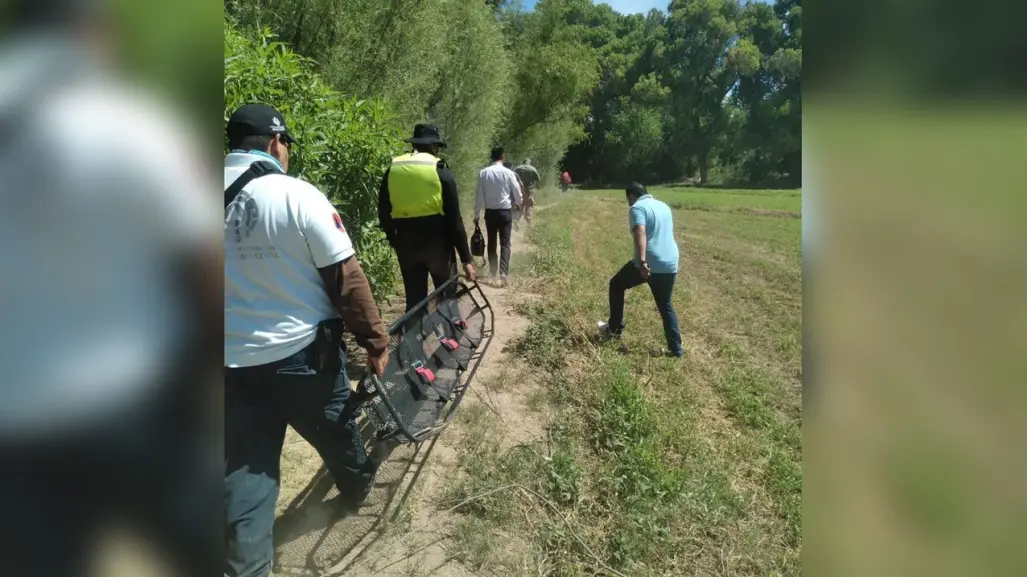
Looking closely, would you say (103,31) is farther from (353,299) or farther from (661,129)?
(661,129)

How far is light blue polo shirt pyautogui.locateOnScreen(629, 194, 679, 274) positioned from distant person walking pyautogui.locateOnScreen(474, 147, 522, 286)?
123 inches

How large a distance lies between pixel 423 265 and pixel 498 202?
3801 millimetres

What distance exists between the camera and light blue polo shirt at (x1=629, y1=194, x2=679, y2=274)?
231 inches

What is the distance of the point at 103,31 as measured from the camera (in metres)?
0.76

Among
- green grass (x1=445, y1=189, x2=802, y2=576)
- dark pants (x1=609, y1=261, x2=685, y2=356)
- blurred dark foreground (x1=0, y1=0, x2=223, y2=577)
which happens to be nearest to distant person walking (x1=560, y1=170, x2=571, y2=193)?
green grass (x1=445, y1=189, x2=802, y2=576)

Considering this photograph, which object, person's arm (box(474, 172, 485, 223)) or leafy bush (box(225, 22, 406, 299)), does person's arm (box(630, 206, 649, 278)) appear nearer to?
leafy bush (box(225, 22, 406, 299))

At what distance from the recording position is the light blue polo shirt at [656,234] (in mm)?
5863

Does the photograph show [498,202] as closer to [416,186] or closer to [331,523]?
[416,186]

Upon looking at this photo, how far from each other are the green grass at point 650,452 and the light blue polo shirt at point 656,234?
97 cm

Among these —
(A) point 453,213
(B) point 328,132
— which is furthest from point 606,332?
(B) point 328,132

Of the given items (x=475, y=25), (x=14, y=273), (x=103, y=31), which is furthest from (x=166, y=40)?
(x=475, y=25)

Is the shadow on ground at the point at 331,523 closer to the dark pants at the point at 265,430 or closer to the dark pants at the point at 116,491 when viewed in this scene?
the dark pants at the point at 265,430

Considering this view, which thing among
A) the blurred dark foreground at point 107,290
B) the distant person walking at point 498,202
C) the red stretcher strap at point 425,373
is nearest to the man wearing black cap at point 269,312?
the red stretcher strap at point 425,373

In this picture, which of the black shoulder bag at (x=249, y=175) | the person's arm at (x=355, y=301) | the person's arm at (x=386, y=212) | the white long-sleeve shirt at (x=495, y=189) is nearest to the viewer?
the black shoulder bag at (x=249, y=175)
